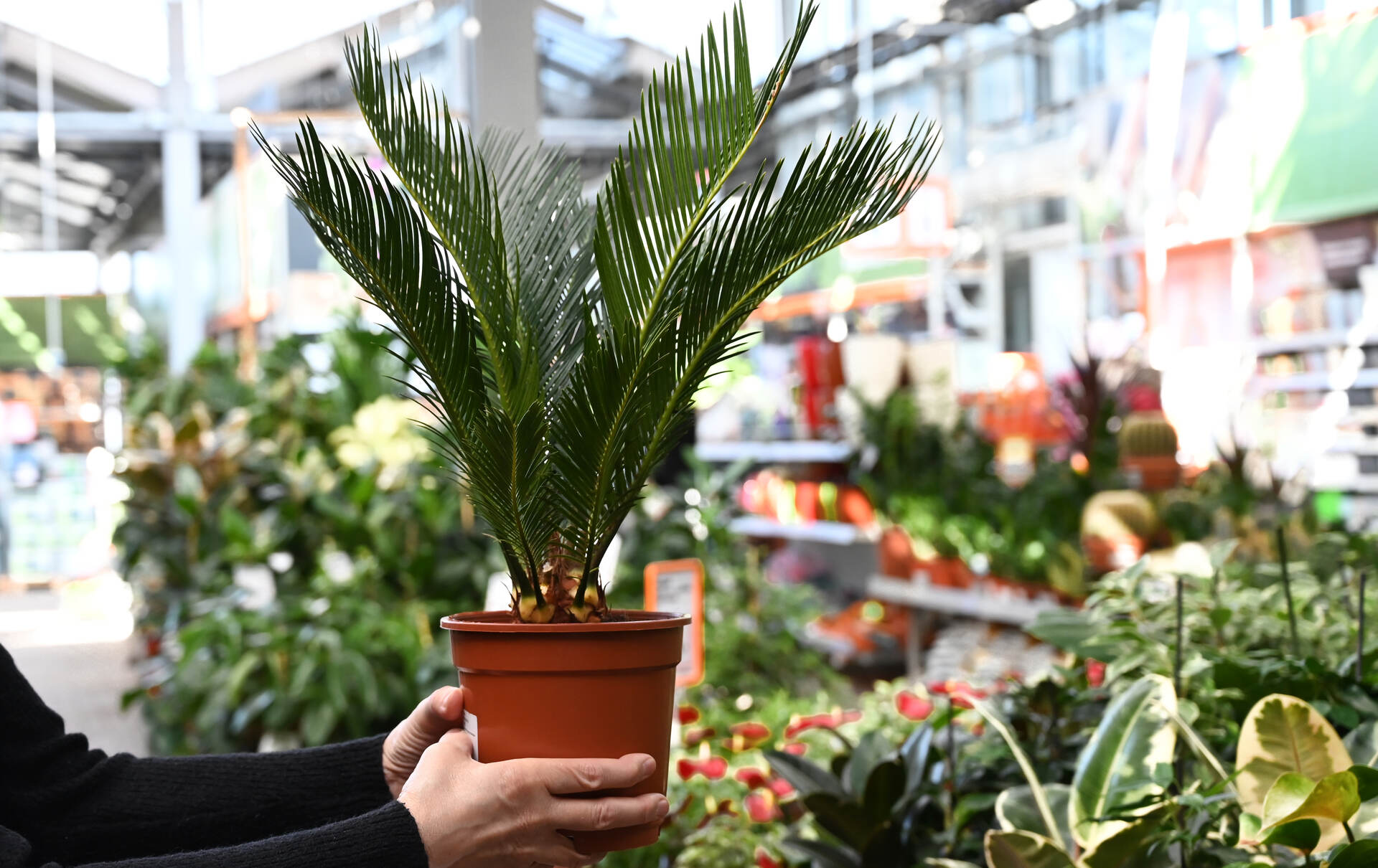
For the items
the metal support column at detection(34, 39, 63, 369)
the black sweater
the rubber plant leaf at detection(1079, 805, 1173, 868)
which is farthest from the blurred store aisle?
the rubber plant leaf at detection(1079, 805, 1173, 868)

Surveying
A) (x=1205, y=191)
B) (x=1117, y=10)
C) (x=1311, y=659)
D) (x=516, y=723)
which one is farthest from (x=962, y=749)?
(x=1117, y=10)

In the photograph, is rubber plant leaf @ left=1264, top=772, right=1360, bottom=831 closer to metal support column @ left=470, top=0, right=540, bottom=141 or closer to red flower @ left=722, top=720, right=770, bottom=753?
red flower @ left=722, top=720, right=770, bottom=753

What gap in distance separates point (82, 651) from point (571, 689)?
6.29 meters

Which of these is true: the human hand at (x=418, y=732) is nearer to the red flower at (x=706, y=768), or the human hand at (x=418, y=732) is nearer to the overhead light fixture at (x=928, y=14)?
the red flower at (x=706, y=768)

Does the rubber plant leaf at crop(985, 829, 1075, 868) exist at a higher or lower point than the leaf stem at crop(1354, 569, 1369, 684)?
lower

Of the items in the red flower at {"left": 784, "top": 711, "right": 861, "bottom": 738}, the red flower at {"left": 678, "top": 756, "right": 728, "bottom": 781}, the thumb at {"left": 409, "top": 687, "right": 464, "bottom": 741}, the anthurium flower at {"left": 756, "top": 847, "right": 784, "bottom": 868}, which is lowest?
the anthurium flower at {"left": 756, "top": 847, "right": 784, "bottom": 868}

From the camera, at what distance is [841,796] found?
→ 1.65m

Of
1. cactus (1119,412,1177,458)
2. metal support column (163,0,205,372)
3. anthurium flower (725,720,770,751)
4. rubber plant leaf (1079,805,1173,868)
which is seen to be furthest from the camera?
metal support column (163,0,205,372)

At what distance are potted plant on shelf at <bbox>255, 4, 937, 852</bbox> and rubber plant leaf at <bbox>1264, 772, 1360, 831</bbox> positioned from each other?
59cm

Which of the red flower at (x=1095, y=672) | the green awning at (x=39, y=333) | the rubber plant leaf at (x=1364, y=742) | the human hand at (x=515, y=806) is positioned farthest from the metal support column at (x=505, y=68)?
the green awning at (x=39, y=333)

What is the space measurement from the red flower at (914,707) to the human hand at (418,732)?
1.23 m

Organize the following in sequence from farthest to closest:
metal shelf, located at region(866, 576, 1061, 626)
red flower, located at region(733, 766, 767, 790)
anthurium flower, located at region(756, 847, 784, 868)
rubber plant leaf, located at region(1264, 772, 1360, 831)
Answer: metal shelf, located at region(866, 576, 1061, 626) < red flower, located at region(733, 766, 767, 790) < anthurium flower, located at region(756, 847, 784, 868) < rubber plant leaf, located at region(1264, 772, 1360, 831)

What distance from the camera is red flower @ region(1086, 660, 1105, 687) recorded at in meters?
2.18

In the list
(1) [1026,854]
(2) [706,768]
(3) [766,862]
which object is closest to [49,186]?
(2) [706,768]
